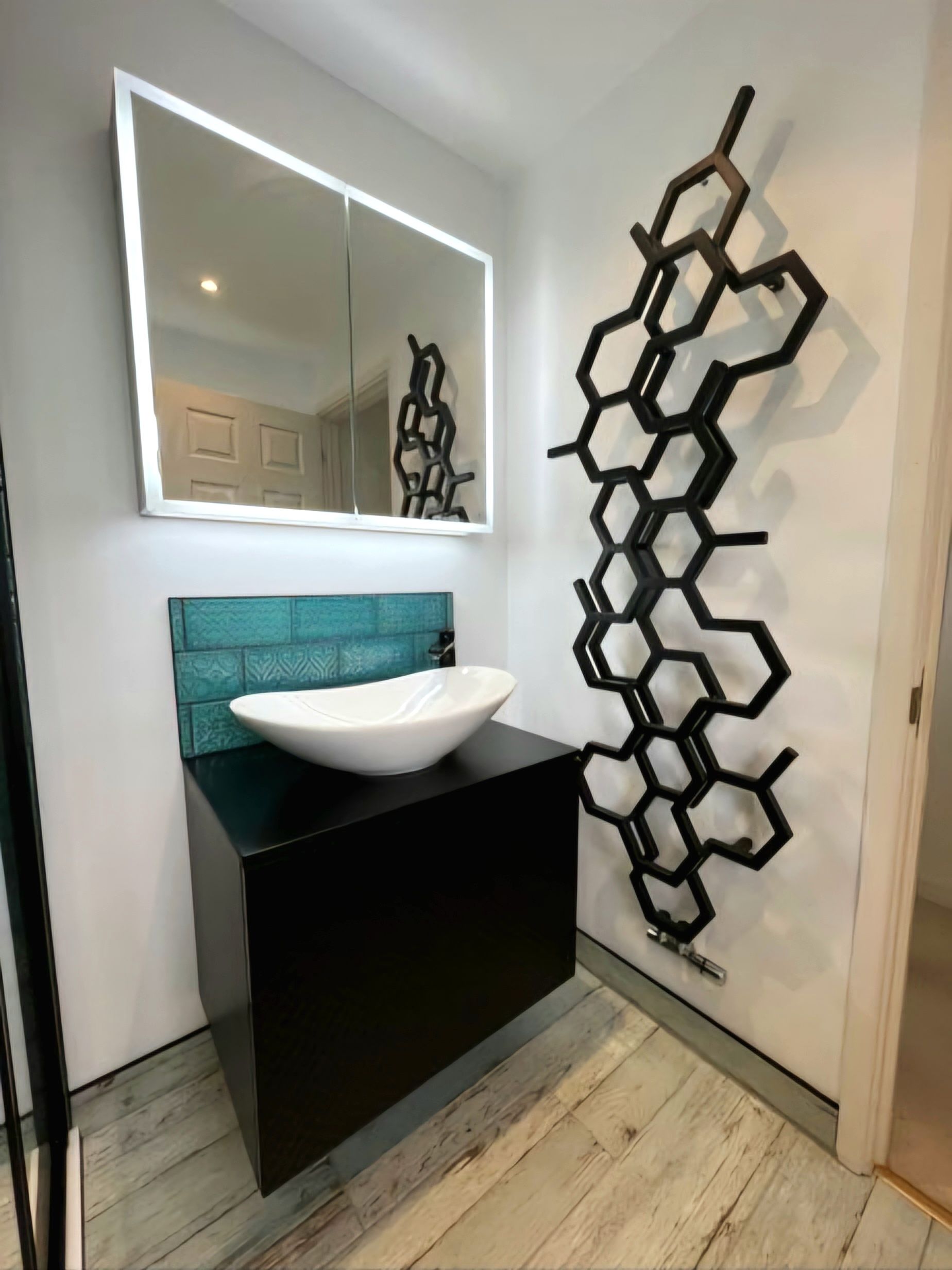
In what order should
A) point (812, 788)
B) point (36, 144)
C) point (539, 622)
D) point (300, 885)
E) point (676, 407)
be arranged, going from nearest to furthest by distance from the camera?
point (300, 885) → point (36, 144) → point (812, 788) → point (676, 407) → point (539, 622)

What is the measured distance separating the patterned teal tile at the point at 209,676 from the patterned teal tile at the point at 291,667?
0.03 m

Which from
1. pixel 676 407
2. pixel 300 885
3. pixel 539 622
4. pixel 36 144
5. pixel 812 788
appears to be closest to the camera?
pixel 300 885

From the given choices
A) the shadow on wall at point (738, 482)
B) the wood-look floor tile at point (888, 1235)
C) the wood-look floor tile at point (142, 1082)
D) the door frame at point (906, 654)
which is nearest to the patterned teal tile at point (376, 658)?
the shadow on wall at point (738, 482)

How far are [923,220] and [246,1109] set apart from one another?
1.92m

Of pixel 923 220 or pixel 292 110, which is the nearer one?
pixel 923 220

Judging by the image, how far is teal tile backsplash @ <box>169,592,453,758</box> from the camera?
47.8 inches

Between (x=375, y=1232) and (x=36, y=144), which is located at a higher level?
(x=36, y=144)

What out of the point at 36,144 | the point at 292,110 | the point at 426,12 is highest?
the point at 426,12

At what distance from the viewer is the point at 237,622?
4.12 ft

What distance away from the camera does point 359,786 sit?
1058 mm

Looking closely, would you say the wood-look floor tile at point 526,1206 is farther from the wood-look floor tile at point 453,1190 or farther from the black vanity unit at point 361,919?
the black vanity unit at point 361,919

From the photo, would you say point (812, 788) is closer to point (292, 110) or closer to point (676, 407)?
point (676, 407)

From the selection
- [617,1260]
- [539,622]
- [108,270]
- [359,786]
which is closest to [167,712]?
[359,786]

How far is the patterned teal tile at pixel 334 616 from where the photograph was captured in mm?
1347
